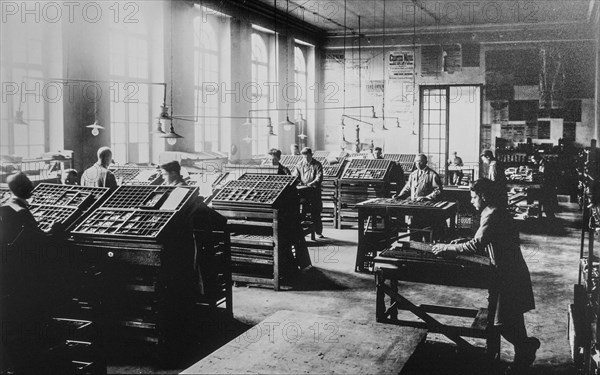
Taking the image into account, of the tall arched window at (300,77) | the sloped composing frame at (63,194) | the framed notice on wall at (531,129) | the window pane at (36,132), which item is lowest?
the sloped composing frame at (63,194)

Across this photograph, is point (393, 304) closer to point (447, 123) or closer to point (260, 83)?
point (260, 83)

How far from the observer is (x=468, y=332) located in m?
4.30

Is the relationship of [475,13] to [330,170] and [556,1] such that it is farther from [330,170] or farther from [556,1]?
[330,170]

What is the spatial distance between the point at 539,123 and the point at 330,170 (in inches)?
312

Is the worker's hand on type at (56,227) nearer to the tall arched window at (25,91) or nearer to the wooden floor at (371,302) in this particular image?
the wooden floor at (371,302)

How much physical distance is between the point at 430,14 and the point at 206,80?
6.49m

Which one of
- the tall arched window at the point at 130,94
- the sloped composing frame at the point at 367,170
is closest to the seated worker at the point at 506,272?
the sloped composing frame at the point at 367,170

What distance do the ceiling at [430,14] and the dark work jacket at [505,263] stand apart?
1082 cm

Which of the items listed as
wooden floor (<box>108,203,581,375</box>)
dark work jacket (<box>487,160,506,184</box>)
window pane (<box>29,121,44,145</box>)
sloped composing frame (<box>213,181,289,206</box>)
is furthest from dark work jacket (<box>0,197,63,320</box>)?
dark work jacket (<box>487,160,506,184</box>)

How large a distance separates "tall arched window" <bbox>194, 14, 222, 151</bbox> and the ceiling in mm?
1973

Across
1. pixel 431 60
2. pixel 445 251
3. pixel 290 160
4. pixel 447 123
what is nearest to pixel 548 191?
pixel 290 160

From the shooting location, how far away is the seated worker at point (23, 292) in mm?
3250

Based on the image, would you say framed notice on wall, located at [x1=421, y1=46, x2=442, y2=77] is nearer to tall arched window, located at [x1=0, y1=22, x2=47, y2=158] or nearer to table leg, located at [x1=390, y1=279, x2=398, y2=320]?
tall arched window, located at [x1=0, y1=22, x2=47, y2=158]

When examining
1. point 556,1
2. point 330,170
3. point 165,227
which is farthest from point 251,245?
point 556,1
